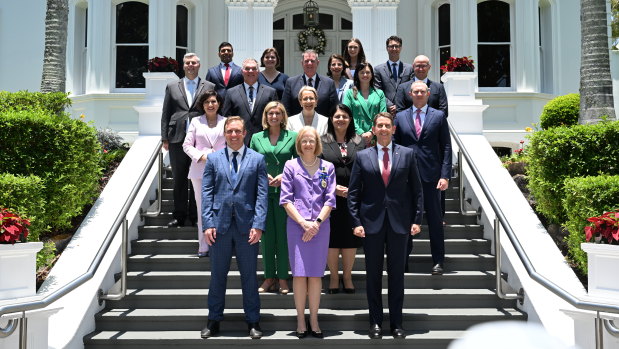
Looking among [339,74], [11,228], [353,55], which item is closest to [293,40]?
[353,55]

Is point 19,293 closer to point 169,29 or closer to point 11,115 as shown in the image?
point 11,115

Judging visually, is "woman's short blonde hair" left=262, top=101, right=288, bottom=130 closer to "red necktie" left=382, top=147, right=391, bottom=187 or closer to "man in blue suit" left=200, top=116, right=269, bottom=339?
"man in blue suit" left=200, top=116, right=269, bottom=339

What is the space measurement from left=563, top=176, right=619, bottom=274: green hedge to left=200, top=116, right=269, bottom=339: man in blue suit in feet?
11.7

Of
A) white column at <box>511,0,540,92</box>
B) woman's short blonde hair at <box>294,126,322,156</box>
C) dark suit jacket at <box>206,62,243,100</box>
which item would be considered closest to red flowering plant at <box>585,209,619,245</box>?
woman's short blonde hair at <box>294,126,322,156</box>

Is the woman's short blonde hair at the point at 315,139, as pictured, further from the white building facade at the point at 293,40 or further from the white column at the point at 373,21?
the white column at the point at 373,21

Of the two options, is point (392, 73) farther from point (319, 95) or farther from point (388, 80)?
point (319, 95)

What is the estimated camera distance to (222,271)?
6.28 metres

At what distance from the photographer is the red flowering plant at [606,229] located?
5662 millimetres

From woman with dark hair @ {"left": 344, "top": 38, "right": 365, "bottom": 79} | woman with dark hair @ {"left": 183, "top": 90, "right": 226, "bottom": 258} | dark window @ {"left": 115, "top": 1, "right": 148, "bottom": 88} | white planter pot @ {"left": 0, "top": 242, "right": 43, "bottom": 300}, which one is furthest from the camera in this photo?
dark window @ {"left": 115, "top": 1, "right": 148, "bottom": 88}

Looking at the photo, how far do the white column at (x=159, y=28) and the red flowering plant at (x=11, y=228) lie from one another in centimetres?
1083

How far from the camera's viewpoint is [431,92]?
8.43m

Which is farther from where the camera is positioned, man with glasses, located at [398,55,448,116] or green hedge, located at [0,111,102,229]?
man with glasses, located at [398,55,448,116]

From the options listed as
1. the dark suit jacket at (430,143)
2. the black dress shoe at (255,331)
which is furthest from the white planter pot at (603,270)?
the black dress shoe at (255,331)

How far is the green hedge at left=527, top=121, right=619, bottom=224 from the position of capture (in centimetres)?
806
